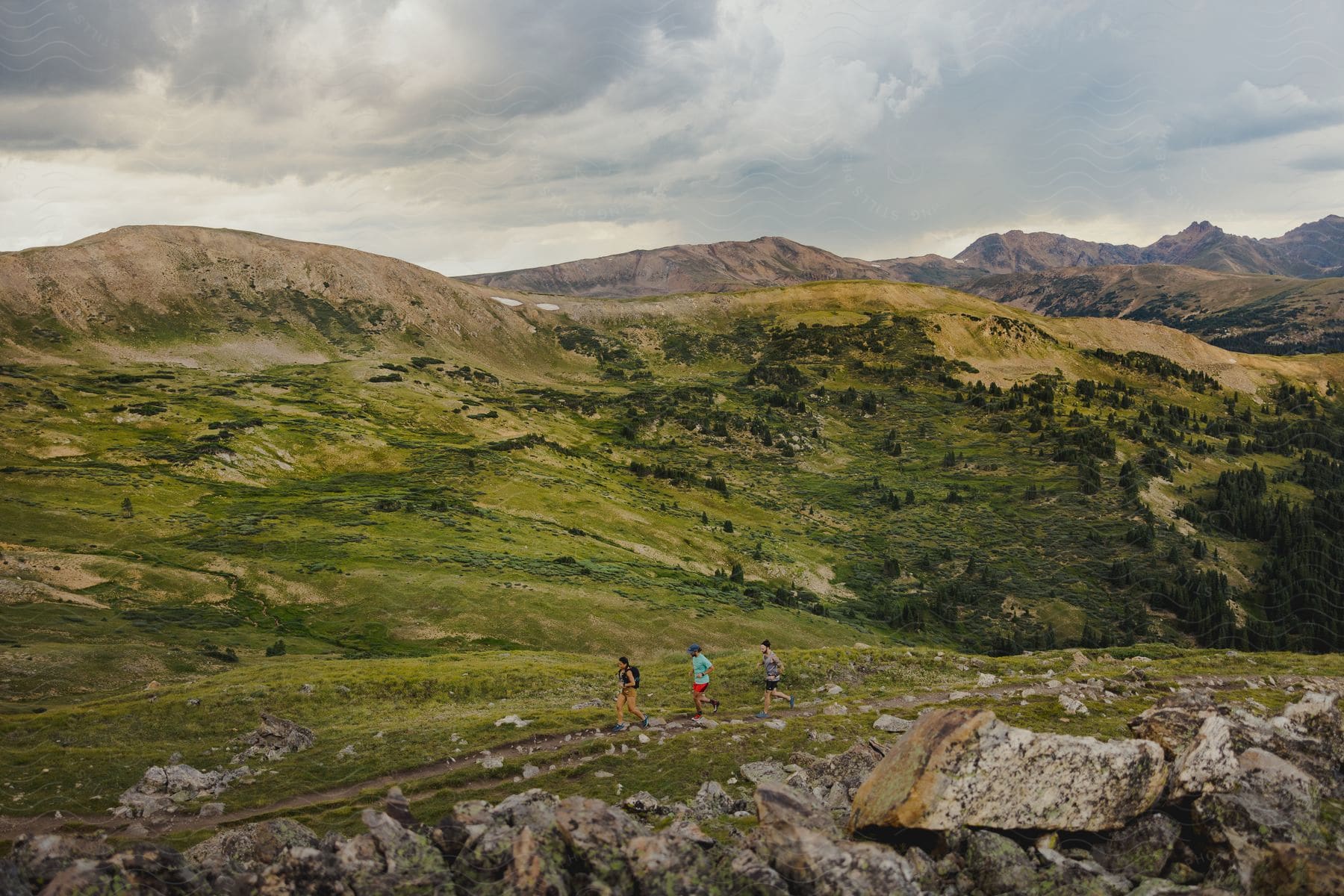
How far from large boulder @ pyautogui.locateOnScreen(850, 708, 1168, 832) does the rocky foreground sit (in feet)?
0.11

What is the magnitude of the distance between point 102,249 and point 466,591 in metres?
180

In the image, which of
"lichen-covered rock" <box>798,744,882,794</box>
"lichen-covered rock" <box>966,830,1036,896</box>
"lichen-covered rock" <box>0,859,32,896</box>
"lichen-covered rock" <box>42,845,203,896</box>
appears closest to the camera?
"lichen-covered rock" <box>42,845,203,896</box>

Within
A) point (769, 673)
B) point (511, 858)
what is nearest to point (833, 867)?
point (511, 858)

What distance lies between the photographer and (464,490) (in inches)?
3693

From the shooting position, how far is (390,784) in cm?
2223

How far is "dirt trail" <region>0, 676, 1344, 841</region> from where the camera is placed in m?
19.2

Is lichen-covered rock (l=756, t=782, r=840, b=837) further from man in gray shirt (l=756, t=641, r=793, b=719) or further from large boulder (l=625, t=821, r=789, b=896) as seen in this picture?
man in gray shirt (l=756, t=641, r=793, b=719)

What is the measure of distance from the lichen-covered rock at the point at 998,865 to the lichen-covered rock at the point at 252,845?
1240cm

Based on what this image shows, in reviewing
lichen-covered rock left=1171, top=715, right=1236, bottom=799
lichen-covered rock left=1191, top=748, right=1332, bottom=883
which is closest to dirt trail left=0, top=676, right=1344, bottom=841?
lichen-covered rock left=1171, top=715, right=1236, bottom=799

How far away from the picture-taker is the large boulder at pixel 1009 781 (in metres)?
12.9

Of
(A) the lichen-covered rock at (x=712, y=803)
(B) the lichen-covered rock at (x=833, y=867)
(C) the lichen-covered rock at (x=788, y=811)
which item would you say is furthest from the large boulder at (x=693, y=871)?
(A) the lichen-covered rock at (x=712, y=803)

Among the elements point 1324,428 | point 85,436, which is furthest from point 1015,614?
point 1324,428

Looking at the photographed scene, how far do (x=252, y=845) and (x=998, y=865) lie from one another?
16.1 meters

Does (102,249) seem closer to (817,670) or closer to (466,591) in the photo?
(466,591)
